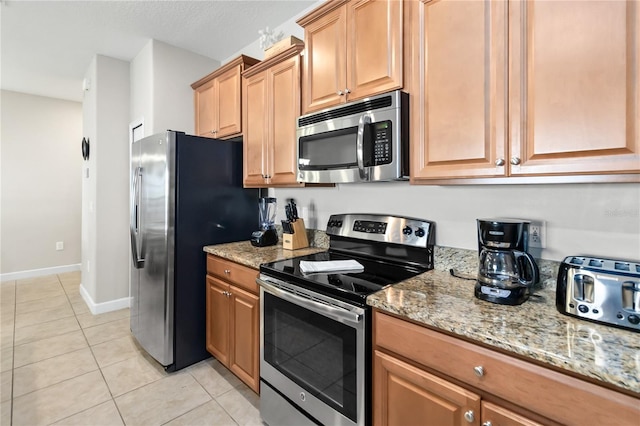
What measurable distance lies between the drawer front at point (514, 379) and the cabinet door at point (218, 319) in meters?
1.33

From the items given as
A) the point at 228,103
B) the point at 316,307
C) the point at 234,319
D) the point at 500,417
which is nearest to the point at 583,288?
the point at 500,417

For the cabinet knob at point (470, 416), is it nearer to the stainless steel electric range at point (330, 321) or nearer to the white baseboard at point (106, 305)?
the stainless steel electric range at point (330, 321)

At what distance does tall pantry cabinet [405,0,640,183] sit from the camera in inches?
37.8

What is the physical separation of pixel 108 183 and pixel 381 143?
3.28 meters

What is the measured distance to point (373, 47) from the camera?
1.59 metres

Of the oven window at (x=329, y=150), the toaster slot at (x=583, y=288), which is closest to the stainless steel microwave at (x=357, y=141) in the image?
the oven window at (x=329, y=150)

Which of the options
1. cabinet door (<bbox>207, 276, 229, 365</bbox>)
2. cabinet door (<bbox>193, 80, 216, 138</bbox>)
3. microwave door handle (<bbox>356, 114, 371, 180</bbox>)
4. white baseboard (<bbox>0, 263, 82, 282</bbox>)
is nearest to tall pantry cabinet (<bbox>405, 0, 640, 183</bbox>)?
microwave door handle (<bbox>356, 114, 371, 180</bbox>)

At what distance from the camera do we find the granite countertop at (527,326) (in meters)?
0.79

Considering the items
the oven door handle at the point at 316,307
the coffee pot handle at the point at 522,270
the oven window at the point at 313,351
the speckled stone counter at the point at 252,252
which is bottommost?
the oven window at the point at 313,351

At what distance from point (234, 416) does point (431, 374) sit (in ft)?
4.44

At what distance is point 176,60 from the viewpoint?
3.16 m

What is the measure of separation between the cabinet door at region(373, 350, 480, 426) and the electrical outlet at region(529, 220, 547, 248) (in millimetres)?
744

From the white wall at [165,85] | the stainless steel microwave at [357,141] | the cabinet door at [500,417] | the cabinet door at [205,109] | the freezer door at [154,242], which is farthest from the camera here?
the white wall at [165,85]

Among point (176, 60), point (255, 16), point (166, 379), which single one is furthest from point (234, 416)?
point (176, 60)
